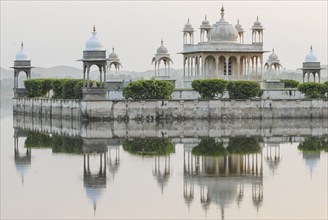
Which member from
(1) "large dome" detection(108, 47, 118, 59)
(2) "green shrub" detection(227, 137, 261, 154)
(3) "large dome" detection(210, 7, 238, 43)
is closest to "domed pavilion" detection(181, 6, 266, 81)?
(3) "large dome" detection(210, 7, 238, 43)

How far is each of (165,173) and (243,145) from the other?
389 inches

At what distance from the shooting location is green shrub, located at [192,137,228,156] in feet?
115

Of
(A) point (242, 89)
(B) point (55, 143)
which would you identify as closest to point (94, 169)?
(B) point (55, 143)

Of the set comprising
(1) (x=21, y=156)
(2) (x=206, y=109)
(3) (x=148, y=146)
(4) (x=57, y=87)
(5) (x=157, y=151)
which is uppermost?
(4) (x=57, y=87)

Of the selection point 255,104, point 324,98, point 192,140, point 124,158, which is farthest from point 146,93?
point 124,158

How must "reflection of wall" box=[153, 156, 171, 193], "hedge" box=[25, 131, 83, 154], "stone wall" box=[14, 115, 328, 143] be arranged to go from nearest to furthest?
"reflection of wall" box=[153, 156, 171, 193], "hedge" box=[25, 131, 83, 154], "stone wall" box=[14, 115, 328, 143]

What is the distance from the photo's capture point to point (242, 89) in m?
56.2

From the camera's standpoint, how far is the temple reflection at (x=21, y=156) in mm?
30497

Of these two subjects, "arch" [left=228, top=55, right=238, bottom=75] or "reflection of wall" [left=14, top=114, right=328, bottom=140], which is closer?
"reflection of wall" [left=14, top=114, right=328, bottom=140]

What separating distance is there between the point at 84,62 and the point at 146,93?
14.8 feet

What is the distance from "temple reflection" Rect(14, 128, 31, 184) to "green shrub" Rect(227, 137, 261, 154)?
7.86m

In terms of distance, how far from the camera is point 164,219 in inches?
825

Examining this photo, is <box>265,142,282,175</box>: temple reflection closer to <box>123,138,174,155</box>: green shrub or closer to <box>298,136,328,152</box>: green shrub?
<box>298,136,328,152</box>: green shrub

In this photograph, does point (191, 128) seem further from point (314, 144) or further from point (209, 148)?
point (209, 148)
